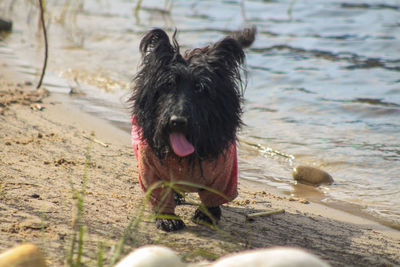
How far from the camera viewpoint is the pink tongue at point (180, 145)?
3.02m

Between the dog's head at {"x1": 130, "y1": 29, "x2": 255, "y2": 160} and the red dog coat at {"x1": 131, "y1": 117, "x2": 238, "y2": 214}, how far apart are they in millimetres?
71

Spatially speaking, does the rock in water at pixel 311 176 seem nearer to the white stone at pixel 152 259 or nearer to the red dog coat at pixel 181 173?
the red dog coat at pixel 181 173

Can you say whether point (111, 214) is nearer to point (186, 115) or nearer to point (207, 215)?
point (207, 215)

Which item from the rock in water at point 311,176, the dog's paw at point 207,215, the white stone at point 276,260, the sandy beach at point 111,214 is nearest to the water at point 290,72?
the rock in water at point 311,176

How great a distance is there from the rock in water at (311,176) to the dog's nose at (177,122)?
202 cm

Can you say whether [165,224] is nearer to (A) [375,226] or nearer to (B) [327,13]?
(A) [375,226]

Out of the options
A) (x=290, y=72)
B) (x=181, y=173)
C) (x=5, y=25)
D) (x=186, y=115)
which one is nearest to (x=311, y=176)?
(x=181, y=173)

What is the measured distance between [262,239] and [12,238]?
4.59ft

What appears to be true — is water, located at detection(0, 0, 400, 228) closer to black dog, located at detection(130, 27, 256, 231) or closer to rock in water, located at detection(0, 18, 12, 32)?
rock in water, located at detection(0, 18, 12, 32)

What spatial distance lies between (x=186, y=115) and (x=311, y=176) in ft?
6.74

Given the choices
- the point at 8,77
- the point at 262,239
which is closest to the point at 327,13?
the point at 8,77

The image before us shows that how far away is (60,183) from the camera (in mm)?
3727

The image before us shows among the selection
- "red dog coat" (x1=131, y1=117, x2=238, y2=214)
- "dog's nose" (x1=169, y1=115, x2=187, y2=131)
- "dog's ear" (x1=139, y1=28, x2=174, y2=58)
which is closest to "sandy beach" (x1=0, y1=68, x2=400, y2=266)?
"red dog coat" (x1=131, y1=117, x2=238, y2=214)

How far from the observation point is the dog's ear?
3.20 metres
